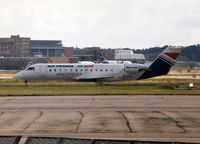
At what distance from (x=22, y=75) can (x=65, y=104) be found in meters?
21.0

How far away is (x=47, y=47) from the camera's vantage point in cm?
19538

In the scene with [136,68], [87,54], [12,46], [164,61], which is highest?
[12,46]

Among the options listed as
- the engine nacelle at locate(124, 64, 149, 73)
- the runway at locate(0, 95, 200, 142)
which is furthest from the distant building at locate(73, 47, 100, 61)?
the runway at locate(0, 95, 200, 142)

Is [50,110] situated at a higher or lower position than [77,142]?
lower

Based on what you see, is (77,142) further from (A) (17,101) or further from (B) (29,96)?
(B) (29,96)

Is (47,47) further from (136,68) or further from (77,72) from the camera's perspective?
(136,68)

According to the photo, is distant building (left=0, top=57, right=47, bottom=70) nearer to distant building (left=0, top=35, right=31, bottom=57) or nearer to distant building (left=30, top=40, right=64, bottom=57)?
distant building (left=0, top=35, right=31, bottom=57)

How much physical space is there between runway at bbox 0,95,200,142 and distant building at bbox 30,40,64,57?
556 feet

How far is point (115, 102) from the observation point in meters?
25.3

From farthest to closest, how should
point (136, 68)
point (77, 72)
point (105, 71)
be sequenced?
point (105, 71)
point (77, 72)
point (136, 68)

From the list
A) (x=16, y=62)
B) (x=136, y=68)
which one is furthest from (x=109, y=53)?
(x=136, y=68)

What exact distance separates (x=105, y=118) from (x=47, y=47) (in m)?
180

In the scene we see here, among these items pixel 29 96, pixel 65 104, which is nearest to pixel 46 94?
pixel 29 96

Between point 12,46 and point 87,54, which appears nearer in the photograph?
point 87,54
